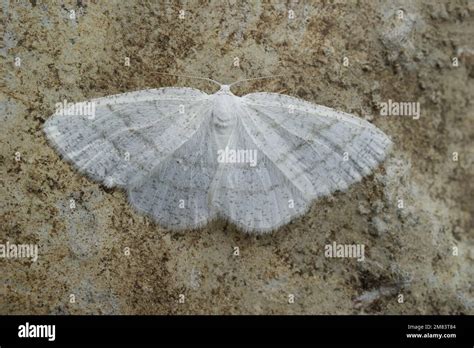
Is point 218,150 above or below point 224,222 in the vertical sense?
above

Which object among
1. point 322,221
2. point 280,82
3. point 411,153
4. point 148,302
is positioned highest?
point 280,82

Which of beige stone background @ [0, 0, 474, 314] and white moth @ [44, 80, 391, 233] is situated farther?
beige stone background @ [0, 0, 474, 314]

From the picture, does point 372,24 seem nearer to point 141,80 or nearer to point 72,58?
point 141,80

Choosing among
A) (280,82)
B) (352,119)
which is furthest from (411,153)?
(280,82)

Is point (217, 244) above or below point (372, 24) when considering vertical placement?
below
